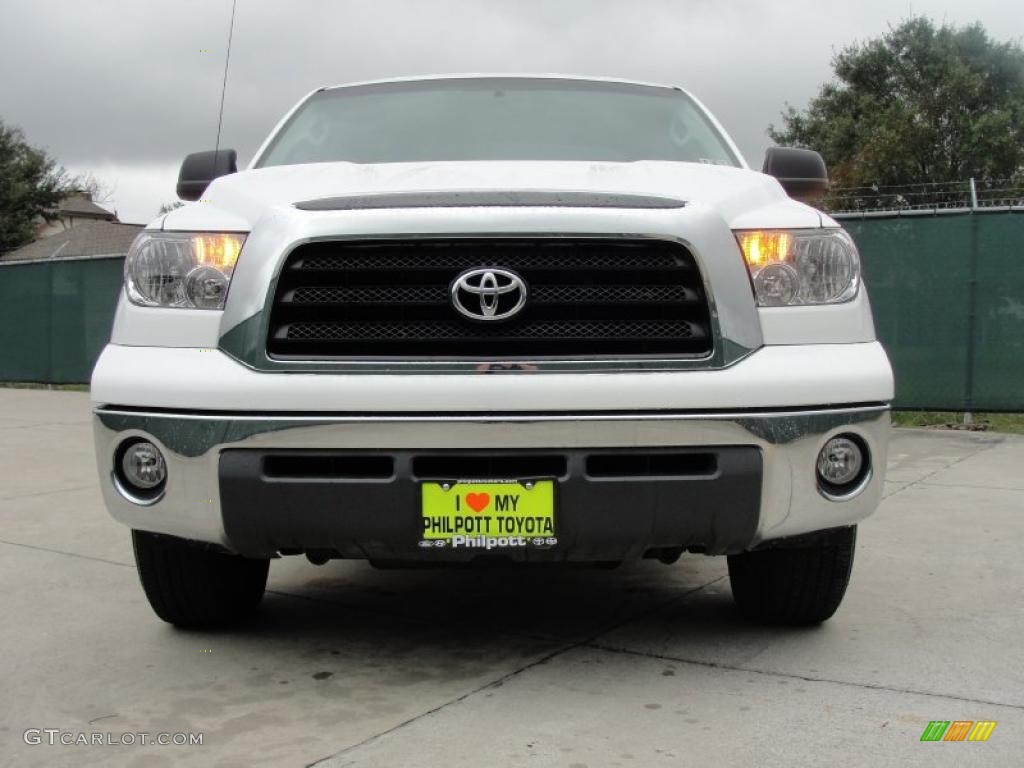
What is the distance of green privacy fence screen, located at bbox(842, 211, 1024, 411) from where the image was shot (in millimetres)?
9742

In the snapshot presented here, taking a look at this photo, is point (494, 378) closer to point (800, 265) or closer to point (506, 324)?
point (506, 324)

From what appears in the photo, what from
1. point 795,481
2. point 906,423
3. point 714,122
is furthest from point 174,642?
point 906,423

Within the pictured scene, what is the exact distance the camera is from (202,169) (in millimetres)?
4645

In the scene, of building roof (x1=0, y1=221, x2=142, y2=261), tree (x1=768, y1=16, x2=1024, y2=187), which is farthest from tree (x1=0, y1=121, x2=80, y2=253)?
tree (x1=768, y1=16, x2=1024, y2=187)

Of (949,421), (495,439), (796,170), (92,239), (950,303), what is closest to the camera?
(495,439)

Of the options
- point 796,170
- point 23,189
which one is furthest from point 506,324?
point 23,189

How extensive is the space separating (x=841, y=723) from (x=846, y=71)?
1771 inches

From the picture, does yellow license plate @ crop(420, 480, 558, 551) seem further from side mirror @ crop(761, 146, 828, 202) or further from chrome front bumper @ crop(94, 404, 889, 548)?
side mirror @ crop(761, 146, 828, 202)

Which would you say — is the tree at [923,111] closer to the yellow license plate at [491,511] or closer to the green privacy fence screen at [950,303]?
the green privacy fence screen at [950,303]

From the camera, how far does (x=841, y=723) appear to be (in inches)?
121

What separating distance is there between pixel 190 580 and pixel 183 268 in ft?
3.32

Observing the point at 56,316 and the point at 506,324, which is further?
the point at 56,316

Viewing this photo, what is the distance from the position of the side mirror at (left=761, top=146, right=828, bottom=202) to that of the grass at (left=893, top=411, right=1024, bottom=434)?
5994mm

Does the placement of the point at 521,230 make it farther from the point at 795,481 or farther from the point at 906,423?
the point at 906,423
